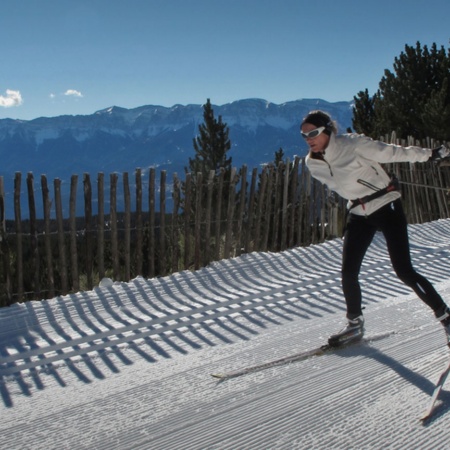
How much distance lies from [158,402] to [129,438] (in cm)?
40

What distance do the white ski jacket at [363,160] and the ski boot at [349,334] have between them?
81 centimetres

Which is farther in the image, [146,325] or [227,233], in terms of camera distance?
[227,233]

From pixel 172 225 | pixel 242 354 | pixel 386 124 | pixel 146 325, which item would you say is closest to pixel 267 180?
pixel 172 225

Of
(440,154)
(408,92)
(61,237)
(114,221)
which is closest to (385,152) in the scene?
(440,154)

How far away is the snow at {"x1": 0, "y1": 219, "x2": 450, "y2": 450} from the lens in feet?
8.39

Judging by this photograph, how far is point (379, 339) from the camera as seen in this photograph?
3.79 m

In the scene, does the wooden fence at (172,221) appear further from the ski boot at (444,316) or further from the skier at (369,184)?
the ski boot at (444,316)

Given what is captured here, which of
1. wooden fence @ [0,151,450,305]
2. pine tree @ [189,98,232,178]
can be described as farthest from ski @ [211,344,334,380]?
pine tree @ [189,98,232,178]

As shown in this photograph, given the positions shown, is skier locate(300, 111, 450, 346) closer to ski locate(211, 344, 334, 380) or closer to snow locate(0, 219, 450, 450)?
snow locate(0, 219, 450, 450)

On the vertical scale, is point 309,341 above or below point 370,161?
below

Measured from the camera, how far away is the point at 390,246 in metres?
3.46

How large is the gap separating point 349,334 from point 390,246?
72cm

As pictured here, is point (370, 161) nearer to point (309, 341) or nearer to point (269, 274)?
point (309, 341)

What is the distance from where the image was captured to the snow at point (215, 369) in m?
2.56
